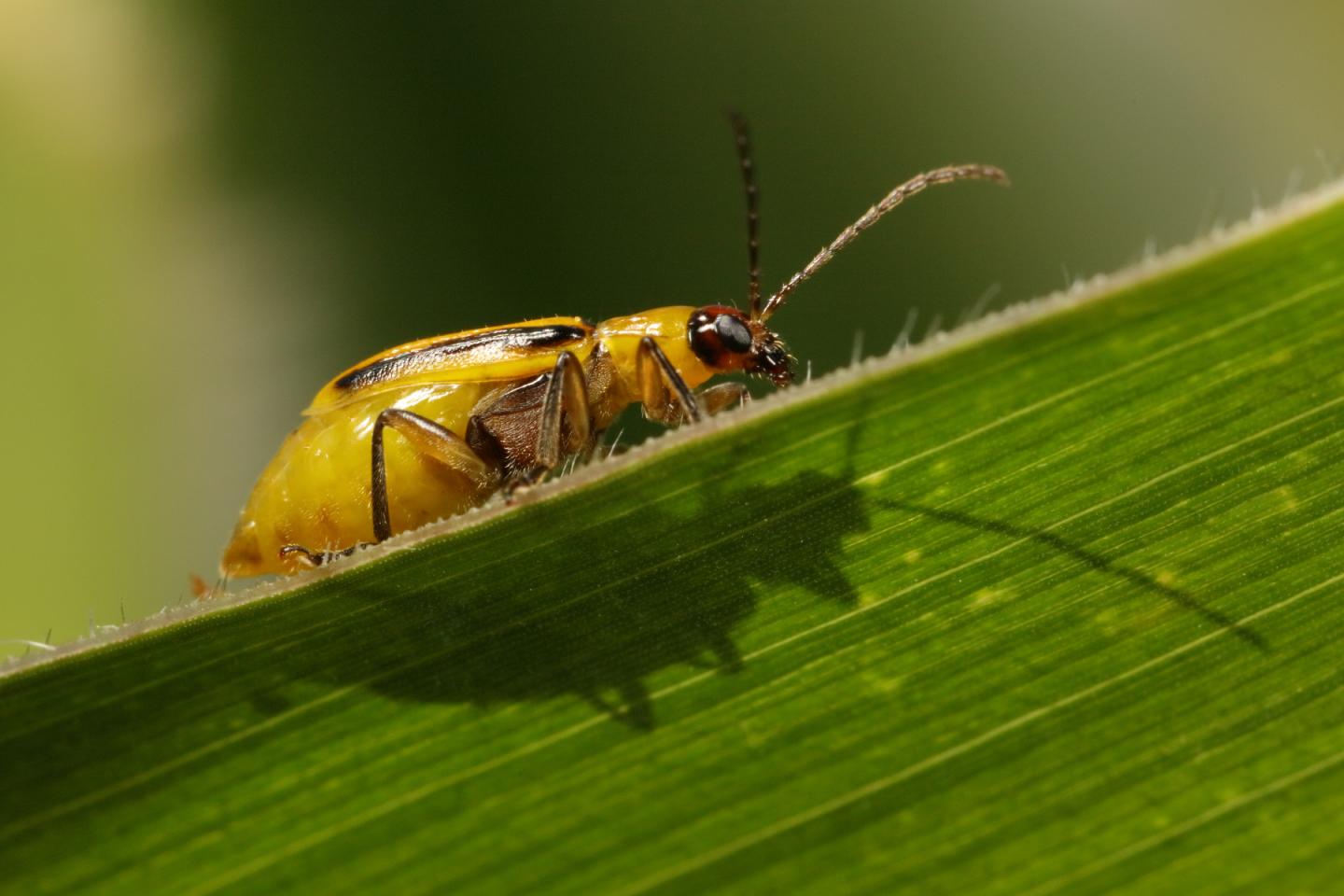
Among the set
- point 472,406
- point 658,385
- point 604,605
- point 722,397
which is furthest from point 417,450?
point 604,605

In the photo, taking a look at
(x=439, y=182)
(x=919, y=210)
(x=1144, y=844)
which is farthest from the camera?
(x=919, y=210)

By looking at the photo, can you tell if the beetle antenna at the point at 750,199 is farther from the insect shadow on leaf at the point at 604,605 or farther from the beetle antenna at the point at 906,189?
the insect shadow on leaf at the point at 604,605

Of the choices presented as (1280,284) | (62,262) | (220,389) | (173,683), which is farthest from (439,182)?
(1280,284)

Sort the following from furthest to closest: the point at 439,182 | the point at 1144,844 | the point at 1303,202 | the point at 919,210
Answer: the point at 919,210 < the point at 439,182 < the point at 1303,202 < the point at 1144,844

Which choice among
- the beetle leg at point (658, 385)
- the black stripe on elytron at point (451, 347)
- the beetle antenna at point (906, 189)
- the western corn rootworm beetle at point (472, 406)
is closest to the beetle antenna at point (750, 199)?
the western corn rootworm beetle at point (472, 406)

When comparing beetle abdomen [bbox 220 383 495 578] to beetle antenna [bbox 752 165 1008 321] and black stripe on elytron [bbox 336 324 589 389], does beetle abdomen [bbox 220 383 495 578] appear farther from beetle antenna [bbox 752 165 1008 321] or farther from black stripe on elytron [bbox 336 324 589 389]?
beetle antenna [bbox 752 165 1008 321]

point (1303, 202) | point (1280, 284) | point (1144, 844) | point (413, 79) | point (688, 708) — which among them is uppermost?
point (413, 79)

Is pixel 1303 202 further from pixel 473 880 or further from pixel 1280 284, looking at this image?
pixel 473 880

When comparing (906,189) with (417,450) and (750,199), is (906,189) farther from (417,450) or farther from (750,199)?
(417,450)
